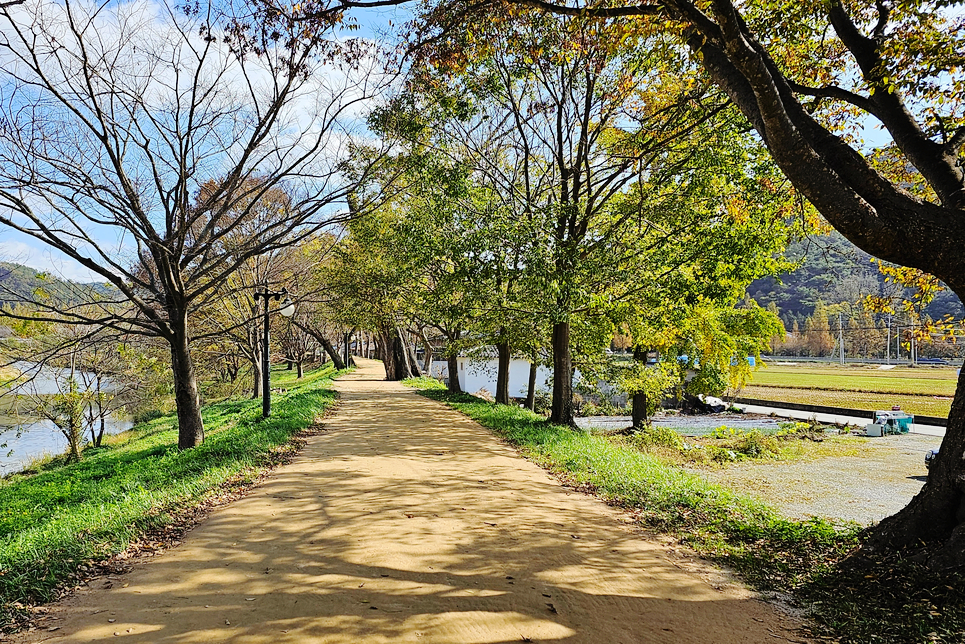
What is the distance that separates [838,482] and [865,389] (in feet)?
104

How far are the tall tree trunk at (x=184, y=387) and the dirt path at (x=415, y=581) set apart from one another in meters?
4.53

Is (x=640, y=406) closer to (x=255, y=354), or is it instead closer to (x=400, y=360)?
(x=400, y=360)

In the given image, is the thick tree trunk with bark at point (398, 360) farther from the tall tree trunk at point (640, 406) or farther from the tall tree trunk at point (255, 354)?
the tall tree trunk at point (640, 406)

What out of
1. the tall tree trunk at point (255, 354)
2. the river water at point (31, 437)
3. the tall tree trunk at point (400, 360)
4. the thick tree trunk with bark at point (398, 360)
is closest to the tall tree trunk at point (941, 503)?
the river water at point (31, 437)

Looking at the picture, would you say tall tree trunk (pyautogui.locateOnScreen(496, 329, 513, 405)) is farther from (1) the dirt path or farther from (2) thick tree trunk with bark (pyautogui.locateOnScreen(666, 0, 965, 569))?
(2) thick tree trunk with bark (pyautogui.locateOnScreen(666, 0, 965, 569))

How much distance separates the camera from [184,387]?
10.3 m

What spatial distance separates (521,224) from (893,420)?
74.4 feet

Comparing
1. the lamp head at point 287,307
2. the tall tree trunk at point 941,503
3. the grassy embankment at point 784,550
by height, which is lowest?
the grassy embankment at point 784,550

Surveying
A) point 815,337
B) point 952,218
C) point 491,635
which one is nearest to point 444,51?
point 952,218

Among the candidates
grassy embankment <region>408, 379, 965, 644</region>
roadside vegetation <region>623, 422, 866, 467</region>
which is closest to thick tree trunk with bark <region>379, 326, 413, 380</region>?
roadside vegetation <region>623, 422, 866, 467</region>

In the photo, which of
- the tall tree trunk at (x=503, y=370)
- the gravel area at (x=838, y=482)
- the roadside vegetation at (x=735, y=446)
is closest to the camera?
the gravel area at (x=838, y=482)

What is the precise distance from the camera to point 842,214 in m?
4.13

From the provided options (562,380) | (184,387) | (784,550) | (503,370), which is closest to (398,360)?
(503,370)

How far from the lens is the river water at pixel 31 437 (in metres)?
17.0
